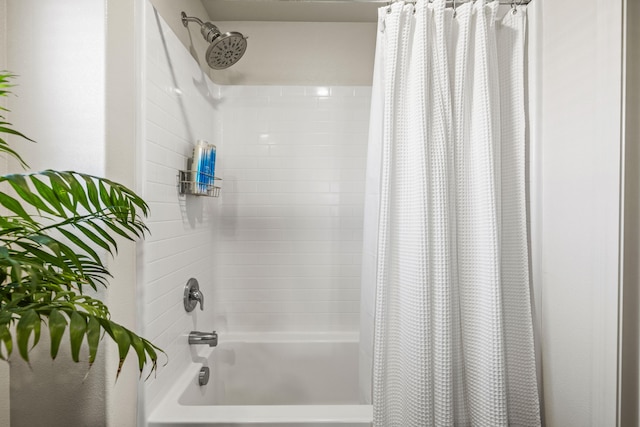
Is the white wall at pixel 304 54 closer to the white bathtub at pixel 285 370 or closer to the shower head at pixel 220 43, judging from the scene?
the shower head at pixel 220 43

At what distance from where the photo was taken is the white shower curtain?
117 cm

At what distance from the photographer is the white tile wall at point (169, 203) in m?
1.21

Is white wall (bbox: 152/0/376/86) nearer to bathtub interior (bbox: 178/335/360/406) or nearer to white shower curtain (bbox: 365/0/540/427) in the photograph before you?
white shower curtain (bbox: 365/0/540/427)

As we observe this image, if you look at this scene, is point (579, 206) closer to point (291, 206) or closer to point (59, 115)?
point (291, 206)

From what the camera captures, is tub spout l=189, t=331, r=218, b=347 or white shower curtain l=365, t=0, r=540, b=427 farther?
tub spout l=189, t=331, r=218, b=347

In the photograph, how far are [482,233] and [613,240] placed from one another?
34cm

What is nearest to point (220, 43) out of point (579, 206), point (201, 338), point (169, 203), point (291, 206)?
point (169, 203)

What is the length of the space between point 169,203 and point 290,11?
130 centimetres

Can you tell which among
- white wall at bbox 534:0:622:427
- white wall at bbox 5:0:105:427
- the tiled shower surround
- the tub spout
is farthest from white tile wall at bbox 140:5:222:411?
white wall at bbox 534:0:622:427

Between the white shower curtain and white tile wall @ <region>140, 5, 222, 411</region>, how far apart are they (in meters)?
0.76

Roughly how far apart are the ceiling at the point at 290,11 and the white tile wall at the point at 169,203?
0.49 meters

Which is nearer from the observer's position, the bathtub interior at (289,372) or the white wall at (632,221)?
the white wall at (632,221)

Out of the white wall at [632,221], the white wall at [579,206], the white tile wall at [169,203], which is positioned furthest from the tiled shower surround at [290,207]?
the white wall at [632,221]

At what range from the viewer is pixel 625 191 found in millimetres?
961
